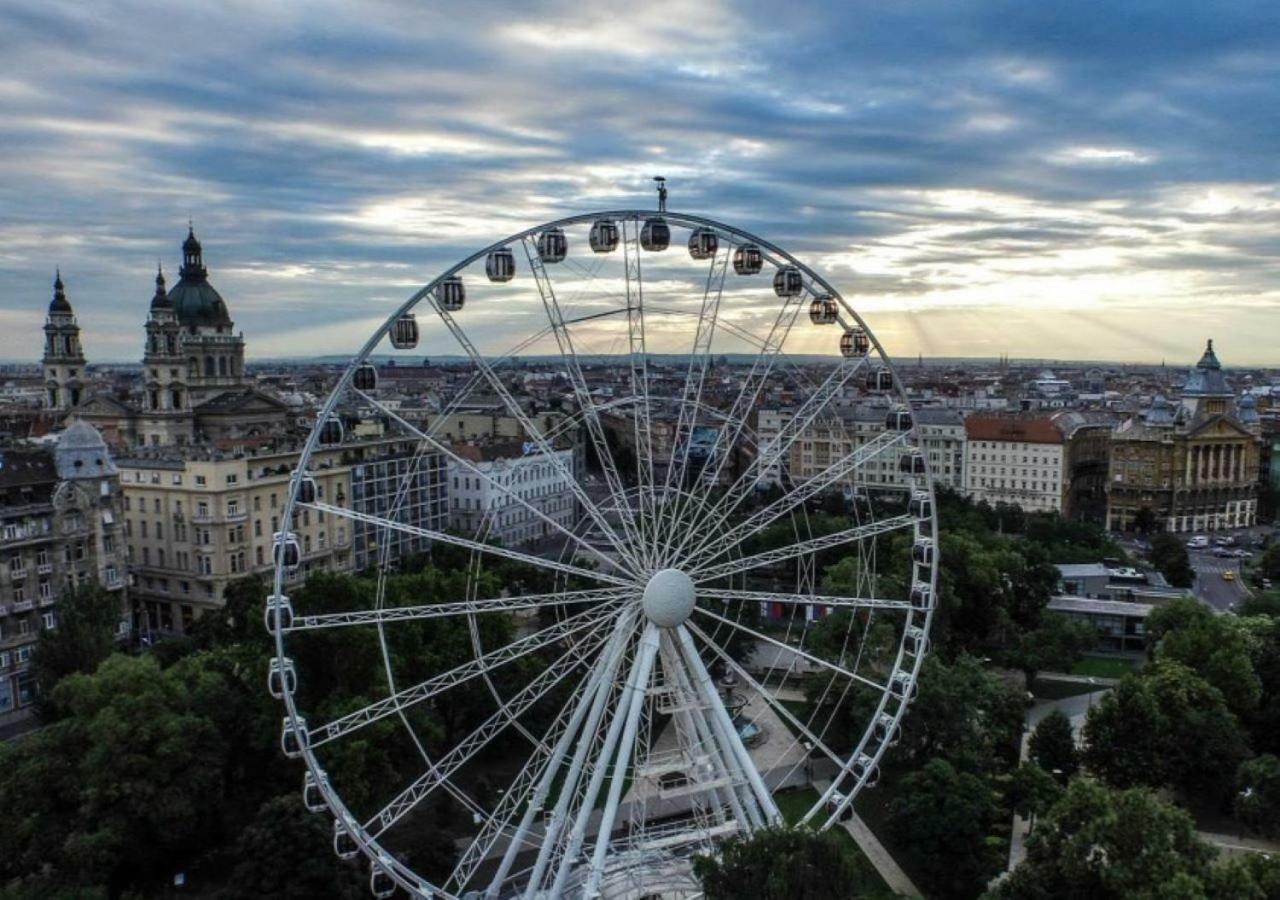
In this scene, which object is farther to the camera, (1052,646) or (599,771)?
(1052,646)

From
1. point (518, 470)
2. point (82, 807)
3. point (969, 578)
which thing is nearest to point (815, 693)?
point (969, 578)

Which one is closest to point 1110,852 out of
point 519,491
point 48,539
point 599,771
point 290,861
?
point 599,771

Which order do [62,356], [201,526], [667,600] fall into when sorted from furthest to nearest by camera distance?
1. [62,356]
2. [201,526]
3. [667,600]

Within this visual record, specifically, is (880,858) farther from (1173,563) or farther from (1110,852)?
(1173,563)

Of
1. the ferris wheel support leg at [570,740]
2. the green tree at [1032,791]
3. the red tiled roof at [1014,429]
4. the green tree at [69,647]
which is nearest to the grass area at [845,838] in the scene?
the green tree at [1032,791]

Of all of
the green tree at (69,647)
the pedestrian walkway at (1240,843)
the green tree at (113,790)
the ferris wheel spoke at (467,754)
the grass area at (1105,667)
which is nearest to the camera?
the ferris wheel spoke at (467,754)

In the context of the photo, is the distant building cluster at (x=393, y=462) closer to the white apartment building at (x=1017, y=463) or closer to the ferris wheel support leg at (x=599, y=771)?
the white apartment building at (x=1017, y=463)

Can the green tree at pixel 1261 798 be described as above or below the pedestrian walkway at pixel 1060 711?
above
